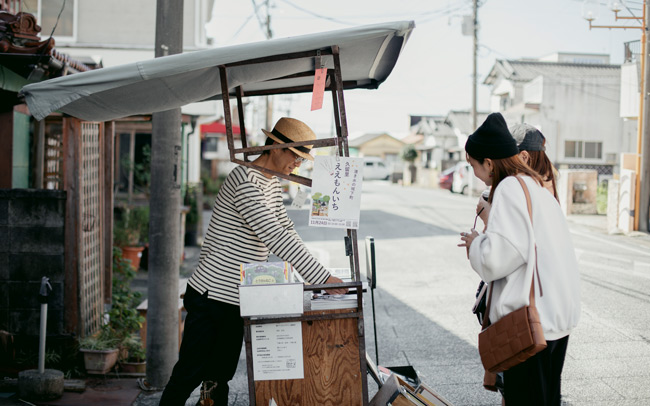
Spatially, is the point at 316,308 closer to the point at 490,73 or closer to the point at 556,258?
the point at 556,258

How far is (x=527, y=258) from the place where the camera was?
287 cm

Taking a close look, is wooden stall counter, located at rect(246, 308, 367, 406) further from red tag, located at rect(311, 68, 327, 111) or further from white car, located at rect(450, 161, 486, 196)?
white car, located at rect(450, 161, 486, 196)

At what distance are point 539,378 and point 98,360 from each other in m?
4.20

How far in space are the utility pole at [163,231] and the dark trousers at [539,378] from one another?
3285 millimetres

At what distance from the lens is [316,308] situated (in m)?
3.52

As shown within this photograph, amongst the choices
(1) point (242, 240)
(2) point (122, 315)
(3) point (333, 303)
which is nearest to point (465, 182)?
(2) point (122, 315)

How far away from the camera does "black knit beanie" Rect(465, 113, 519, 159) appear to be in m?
3.05

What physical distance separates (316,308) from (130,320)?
348 centimetres

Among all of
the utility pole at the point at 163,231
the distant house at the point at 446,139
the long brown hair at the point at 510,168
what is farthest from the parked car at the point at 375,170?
the long brown hair at the point at 510,168

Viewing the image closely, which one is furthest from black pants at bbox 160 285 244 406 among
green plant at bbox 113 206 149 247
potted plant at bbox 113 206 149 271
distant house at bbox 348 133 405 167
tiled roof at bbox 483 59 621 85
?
distant house at bbox 348 133 405 167

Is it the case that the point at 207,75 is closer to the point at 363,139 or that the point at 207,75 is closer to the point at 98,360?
the point at 98,360

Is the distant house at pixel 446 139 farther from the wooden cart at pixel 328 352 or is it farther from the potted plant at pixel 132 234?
the wooden cart at pixel 328 352

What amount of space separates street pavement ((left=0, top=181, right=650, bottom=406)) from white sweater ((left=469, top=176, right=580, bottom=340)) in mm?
2306

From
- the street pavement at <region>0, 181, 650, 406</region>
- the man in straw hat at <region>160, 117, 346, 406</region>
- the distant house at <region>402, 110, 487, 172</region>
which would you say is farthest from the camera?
the distant house at <region>402, 110, 487, 172</region>
